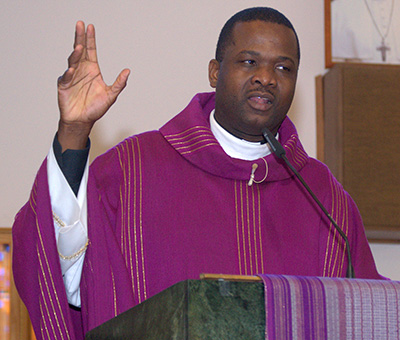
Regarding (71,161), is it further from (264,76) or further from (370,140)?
(370,140)

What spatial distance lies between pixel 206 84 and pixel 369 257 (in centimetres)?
210

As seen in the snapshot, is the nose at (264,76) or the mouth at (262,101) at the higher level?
the nose at (264,76)

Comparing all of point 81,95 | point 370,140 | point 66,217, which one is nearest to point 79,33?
point 81,95

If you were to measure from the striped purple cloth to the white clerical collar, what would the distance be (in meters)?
1.35

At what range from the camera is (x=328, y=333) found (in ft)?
5.03

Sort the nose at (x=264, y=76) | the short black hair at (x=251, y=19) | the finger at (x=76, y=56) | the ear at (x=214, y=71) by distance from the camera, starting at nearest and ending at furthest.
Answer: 1. the finger at (x=76, y=56)
2. the nose at (x=264, y=76)
3. the short black hair at (x=251, y=19)
4. the ear at (x=214, y=71)

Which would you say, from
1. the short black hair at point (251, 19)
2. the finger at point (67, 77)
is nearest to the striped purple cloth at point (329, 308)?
the finger at point (67, 77)

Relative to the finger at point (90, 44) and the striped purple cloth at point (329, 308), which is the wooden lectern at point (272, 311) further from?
the finger at point (90, 44)

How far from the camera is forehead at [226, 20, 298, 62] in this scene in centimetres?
280

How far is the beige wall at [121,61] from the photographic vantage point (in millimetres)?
4434

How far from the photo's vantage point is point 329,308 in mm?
1556

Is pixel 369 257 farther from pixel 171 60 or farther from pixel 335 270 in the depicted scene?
pixel 171 60

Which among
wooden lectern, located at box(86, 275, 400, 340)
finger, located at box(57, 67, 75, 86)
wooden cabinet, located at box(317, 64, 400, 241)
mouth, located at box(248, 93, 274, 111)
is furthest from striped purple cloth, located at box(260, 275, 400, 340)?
wooden cabinet, located at box(317, 64, 400, 241)

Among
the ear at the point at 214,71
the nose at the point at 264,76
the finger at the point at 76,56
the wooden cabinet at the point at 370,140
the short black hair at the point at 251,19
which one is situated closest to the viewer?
the finger at the point at 76,56
